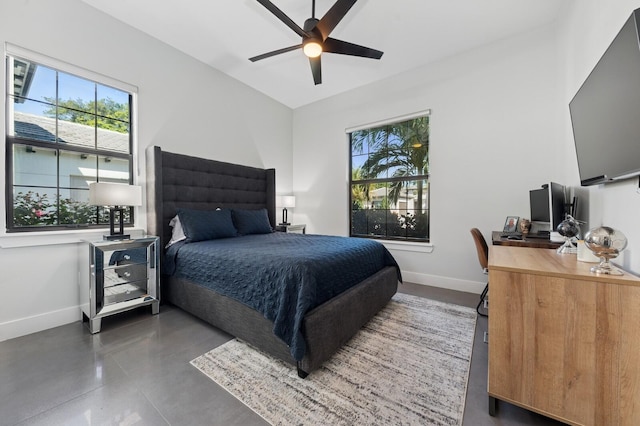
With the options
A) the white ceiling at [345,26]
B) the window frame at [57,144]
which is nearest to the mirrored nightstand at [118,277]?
the window frame at [57,144]

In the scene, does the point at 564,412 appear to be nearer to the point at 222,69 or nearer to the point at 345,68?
the point at 345,68

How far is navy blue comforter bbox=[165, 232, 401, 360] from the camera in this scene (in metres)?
1.60

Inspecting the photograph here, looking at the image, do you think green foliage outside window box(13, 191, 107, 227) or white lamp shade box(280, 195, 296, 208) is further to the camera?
white lamp shade box(280, 195, 296, 208)

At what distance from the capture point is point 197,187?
11.0 feet

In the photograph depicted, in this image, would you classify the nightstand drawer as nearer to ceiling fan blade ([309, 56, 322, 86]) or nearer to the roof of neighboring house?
the roof of neighboring house

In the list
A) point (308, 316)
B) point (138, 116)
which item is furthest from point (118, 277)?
point (308, 316)

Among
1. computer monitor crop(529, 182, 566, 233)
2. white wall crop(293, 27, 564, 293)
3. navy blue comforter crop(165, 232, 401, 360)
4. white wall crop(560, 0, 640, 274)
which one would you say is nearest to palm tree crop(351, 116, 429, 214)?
white wall crop(293, 27, 564, 293)

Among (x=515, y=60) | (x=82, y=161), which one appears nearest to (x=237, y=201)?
(x=82, y=161)

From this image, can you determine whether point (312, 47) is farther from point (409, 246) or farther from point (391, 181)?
point (409, 246)

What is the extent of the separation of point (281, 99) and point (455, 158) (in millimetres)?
3168

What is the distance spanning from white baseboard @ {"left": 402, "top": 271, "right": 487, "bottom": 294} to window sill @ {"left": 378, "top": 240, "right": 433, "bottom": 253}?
0.34 meters

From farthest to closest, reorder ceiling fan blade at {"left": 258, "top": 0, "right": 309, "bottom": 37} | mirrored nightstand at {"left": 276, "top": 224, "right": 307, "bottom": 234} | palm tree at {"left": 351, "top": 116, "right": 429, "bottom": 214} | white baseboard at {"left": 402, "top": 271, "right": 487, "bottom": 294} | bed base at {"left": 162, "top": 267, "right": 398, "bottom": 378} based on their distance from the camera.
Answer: mirrored nightstand at {"left": 276, "top": 224, "right": 307, "bottom": 234} → palm tree at {"left": 351, "top": 116, "right": 429, "bottom": 214} → white baseboard at {"left": 402, "top": 271, "right": 487, "bottom": 294} → ceiling fan blade at {"left": 258, "top": 0, "right": 309, "bottom": 37} → bed base at {"left": 162, "top": 267, "right": 398, "bottom": 378}

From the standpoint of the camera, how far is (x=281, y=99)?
15.1 ft

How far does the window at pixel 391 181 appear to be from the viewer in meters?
3.66
